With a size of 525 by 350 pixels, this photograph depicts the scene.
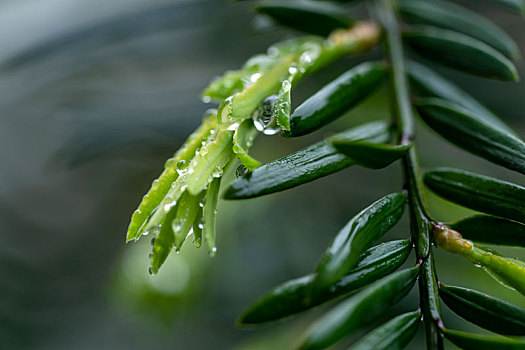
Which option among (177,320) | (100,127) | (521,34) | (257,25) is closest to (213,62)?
(100,127)

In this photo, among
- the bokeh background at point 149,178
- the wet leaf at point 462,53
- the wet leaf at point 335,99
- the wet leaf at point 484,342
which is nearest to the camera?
the wet leaf at point 484,342

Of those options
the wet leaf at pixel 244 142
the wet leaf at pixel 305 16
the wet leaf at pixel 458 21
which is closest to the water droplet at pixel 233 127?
the wet leaf at pixel 244 142

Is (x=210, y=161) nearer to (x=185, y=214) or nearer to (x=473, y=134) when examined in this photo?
(x=185, y=214)

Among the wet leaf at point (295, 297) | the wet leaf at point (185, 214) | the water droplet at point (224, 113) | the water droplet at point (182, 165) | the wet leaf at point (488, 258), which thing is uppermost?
the water droplet at point (224, 113)

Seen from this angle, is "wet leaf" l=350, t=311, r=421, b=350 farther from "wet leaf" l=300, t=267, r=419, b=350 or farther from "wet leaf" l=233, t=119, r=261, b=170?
"wet leaf" l=233, t=119, r=261, b=170

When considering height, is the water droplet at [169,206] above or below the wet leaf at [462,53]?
below

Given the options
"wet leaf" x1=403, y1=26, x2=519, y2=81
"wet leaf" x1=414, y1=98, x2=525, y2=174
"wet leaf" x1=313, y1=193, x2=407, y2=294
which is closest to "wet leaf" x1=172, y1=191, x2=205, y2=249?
"wet leaf" x1=313, y1=193, x2=407, y2=294

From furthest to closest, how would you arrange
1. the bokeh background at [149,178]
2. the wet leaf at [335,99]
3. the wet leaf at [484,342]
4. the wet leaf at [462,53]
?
the bokeh background at [149,178] → the wet leaf at [462,53] → the wet leaf at [335,99] → the wet leaf at [484,342]

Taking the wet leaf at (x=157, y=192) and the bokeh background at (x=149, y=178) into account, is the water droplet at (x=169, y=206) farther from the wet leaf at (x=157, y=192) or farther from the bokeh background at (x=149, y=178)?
the bokeh background at (x=149, y=178)
